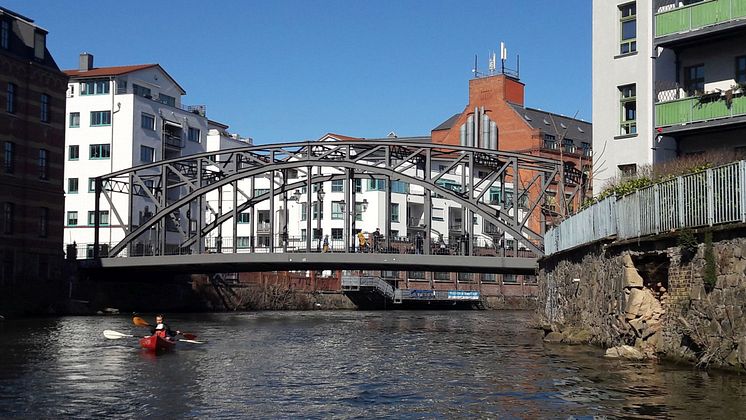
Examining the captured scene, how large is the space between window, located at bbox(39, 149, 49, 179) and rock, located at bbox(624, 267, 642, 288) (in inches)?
1682

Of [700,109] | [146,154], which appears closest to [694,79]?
[700,109]

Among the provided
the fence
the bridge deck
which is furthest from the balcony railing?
the fence

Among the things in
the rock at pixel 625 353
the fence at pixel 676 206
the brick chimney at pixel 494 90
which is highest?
the brick chimney at pixel 494 90

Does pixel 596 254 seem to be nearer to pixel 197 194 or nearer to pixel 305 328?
pixel 305 328

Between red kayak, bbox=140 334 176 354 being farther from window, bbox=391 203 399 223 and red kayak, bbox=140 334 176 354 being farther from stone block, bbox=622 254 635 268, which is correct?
window, bbox=391 203 399 223

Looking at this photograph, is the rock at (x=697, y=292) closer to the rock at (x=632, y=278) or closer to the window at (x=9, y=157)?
the rock at (x=632, y=278)

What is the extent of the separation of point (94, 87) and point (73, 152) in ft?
19.8

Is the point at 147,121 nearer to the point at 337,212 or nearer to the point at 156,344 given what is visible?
the point at 337,212

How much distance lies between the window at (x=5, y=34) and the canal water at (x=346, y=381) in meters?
24.6

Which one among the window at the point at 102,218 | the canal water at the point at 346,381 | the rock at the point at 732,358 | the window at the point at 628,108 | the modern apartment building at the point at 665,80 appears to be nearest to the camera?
the canal water at the point at 346,381

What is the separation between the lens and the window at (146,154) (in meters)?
86.1

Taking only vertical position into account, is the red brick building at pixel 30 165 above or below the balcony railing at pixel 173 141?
below

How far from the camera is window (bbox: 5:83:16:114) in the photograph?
55.6 metres

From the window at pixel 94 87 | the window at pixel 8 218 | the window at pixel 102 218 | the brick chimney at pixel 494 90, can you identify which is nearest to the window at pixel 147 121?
the window at pixel 94 87
